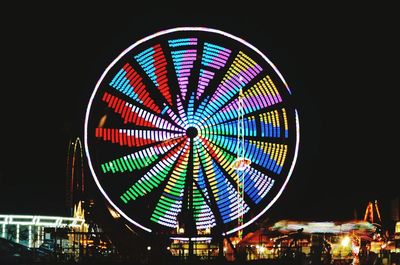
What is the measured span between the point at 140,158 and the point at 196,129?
229 cm

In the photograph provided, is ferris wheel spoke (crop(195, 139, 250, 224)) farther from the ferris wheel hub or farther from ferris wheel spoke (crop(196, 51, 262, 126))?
ferris wheel spoke (crop(196, 51, 262, 126))

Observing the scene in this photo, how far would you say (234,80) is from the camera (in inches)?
1300

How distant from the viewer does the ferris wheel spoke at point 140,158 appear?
32219 millimetres

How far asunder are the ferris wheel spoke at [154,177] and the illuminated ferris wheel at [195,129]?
36 mm

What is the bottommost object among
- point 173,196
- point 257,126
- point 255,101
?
point 173,196

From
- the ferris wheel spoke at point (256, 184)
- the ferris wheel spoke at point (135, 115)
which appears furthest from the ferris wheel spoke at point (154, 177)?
the ferris wheel spoke at point (256, 184)

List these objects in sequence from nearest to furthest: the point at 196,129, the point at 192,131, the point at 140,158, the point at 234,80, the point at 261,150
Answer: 1. the point at 192,131
2. the point at 140,158
3. the point at 196,129
4. the point at 234,80
5. the point at 261,150

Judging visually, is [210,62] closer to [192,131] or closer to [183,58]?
[183,58]

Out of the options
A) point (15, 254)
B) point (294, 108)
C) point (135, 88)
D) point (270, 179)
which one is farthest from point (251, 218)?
point (15, 254)

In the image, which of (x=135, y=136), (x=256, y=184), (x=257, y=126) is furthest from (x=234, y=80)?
(x=135, y=136)

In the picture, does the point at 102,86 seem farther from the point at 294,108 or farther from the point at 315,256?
the point at 315,256

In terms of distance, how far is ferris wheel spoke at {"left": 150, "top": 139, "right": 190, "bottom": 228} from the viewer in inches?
1277

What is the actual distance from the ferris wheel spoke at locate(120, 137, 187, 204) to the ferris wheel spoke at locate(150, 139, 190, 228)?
0.21m

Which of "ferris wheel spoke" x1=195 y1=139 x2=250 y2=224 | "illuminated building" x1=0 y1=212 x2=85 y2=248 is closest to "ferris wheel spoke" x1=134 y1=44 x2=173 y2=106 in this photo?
"ferris wheel spoke" x1=195 y1=139 x2=250 y2=224
